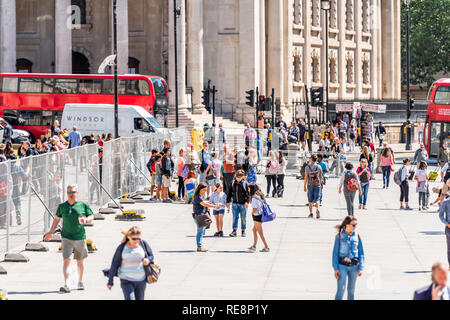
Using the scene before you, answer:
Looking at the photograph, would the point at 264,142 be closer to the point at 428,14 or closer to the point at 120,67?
the point at 120,67

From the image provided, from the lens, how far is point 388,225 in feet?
84.3

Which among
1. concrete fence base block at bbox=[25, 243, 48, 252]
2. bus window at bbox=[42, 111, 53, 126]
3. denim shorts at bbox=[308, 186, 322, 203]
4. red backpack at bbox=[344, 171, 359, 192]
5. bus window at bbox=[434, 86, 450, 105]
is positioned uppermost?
bus window at bbox=[434, 86, 450, 105]

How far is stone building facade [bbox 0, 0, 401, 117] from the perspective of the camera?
59094 millimetres

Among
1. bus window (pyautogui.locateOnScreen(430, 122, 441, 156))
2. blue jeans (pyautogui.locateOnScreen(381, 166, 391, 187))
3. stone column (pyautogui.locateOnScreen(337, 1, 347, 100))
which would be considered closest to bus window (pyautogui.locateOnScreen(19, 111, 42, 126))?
bus window (pyautogui.locateOnScreen(430, 122, 441, 156))

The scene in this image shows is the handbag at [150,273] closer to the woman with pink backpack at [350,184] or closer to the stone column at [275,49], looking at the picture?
the woman with pink backpack at [350,184]

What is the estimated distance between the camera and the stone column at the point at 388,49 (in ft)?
322

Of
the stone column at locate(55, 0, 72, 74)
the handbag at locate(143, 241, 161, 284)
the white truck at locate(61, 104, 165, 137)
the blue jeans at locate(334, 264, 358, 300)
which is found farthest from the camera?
the stone column at locate(55, 0, 72, 74)

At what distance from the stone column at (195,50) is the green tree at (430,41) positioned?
157 ft

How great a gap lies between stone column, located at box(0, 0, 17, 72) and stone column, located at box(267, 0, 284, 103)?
24.0m

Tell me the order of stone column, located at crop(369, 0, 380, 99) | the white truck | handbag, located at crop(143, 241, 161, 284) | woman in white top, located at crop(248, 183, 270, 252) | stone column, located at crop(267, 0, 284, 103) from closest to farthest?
handbag, located at crop(143, 241, 161, 284) < woman in white top, located at crop(248, 183, 270, 252) < the white truck < stone column, located at crop(267, 0, 284, 103) < stone column, located at crop(369, 0, 380, 99)

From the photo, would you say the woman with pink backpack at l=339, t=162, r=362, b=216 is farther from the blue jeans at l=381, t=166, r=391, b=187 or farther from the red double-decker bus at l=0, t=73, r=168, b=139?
the red double-decker bus at l=0, t=73, r=168, b=139

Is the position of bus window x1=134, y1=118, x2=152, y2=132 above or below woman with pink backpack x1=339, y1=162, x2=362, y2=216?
above

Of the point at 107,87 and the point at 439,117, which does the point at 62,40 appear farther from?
the point at 439,117

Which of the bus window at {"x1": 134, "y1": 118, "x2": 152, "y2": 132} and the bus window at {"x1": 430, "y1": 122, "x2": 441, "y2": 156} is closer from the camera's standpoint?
the bus window at {"x1": 134, "y1": 118, "x2": 152, "y2": 132}
